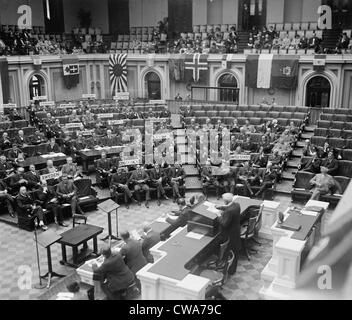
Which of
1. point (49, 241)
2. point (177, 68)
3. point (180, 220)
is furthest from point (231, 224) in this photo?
point (177, 68)

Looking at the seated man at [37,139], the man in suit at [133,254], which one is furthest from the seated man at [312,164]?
the seated man at [37,139]

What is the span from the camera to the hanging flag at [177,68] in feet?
84.8

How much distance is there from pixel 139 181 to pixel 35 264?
4648mm

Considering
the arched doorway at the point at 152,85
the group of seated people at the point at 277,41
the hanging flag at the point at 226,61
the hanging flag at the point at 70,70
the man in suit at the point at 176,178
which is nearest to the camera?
the man in suit at the point at 176,178

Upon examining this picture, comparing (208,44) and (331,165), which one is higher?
(208,44)

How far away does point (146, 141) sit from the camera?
1659 centimetres

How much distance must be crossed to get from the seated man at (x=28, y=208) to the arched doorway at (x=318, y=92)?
16.3 meters

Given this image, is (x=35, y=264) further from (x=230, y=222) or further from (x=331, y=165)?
(x=331, y=165)

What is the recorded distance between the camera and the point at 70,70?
1065 inches

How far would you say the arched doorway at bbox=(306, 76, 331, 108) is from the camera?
2242 centimetres

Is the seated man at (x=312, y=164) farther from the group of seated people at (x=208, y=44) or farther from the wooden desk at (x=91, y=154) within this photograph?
the group of seated people at (x=208, y=44)

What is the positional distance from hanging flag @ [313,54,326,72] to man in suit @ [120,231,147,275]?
17.1 meters

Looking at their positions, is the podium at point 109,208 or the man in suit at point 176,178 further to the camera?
the man in suit at point 176,178

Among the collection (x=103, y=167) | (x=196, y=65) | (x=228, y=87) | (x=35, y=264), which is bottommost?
(x=35, y=264)
